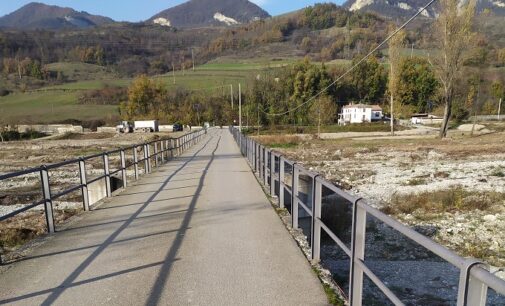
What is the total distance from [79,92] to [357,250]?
139 m

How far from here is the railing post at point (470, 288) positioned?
6.26ft

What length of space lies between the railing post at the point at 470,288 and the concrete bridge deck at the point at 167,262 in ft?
7.15

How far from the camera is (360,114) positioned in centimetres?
9350

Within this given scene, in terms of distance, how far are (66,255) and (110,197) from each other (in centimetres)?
429

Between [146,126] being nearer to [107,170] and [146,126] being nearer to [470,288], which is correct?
[107,170]

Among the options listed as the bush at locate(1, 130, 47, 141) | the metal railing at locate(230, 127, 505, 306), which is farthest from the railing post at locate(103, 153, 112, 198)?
the bush at locate(1, 130, 47, 141)

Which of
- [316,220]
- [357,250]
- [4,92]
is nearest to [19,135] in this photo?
[4,92]

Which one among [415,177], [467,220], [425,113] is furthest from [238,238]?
[425,113]

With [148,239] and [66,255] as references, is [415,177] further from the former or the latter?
[66,255]

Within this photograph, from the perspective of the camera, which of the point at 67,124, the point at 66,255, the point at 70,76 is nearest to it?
the point at 66,255

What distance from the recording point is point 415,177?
60.0 ft

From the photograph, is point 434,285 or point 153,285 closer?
point 153,285

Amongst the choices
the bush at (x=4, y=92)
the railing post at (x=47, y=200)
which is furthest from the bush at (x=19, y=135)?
the railing post at (x=47, y=200)

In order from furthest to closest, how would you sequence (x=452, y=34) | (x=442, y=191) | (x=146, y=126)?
(x=146, y=126) < (x=452, y=34) < (x=442, y=191)
